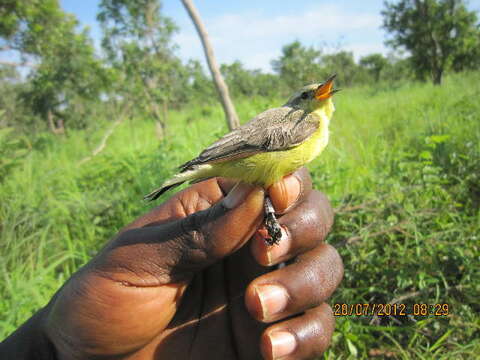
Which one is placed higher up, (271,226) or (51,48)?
(51,48)

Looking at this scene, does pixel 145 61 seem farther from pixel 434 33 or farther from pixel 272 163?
pixel 434 33

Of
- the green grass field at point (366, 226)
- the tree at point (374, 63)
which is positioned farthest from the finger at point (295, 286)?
the tree at point (374, 63)

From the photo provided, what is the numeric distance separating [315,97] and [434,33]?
34.7 meters

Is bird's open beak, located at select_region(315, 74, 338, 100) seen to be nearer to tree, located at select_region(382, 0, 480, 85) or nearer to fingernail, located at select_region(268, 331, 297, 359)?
fingernail, located at select_region(268, 331, 297, 359)

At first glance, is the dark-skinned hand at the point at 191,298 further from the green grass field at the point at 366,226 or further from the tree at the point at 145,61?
the tree at the point at 145,61

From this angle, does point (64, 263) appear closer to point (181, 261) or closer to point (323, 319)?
point (181, 261)

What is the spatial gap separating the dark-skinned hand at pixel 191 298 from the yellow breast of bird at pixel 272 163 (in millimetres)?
91

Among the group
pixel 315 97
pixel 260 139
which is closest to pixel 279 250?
pixel 260 139

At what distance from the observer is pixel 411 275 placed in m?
2.48

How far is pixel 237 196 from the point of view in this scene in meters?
1.71

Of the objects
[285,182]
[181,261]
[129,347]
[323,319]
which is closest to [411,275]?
A: [323,319]

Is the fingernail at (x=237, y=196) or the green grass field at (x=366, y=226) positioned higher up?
the fingernail at (x=237, y=196)

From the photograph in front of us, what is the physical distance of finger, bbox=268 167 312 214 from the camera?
1.88m

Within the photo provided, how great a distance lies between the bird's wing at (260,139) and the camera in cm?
169
